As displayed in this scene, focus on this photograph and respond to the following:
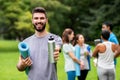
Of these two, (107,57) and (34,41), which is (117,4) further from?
(34,41)

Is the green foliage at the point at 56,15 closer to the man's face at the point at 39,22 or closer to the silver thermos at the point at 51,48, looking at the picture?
the man's face at the point at 39,22

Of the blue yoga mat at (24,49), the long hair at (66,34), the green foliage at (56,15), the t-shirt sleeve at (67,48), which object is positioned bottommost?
the green foliage at (56,15)

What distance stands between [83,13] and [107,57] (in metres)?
38.9

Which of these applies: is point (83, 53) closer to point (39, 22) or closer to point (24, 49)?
point (39, 22)

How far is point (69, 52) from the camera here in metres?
8.73

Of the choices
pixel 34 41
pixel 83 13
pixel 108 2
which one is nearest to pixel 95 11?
pixel 108 2

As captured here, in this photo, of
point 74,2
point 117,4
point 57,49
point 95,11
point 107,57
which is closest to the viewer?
point 57,49

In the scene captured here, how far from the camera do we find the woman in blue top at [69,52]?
342 inches

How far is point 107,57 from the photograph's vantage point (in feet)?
26.3

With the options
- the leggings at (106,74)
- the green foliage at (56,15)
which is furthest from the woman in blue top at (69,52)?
the green foliage at (56,15)

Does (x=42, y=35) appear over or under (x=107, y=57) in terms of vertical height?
over

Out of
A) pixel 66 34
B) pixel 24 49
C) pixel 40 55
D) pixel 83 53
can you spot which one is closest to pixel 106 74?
pixel 66 34

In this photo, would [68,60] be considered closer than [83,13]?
Yes

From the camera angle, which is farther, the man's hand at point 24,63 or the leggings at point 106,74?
the leggings at point 106,74
